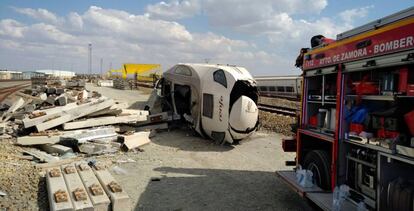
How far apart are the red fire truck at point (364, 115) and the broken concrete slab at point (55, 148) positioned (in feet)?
19.1

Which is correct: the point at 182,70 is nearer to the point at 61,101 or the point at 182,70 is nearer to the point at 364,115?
the point at 61,101

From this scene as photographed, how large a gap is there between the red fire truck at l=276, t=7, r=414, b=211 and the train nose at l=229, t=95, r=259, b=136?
4.06 m

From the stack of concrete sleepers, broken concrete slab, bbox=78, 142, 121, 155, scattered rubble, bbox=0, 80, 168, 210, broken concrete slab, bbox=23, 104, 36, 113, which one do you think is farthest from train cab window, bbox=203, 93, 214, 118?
broken concrete slab, bbox=23, 104, 36, 113

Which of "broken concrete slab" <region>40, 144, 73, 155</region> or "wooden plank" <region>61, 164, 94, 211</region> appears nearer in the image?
"wooden plank" <region>61, 164, 94, 211</region>

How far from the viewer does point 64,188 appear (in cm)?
571

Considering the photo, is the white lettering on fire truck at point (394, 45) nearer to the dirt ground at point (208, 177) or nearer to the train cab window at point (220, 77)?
the dirt ground at point (208, 177)

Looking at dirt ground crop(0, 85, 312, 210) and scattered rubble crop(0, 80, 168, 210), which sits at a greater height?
scattered rubble crop(0, 80, 168, 210)

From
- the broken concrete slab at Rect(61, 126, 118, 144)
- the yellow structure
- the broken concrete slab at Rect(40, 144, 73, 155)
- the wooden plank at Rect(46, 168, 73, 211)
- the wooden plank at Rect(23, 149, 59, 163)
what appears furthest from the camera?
the yellow structure

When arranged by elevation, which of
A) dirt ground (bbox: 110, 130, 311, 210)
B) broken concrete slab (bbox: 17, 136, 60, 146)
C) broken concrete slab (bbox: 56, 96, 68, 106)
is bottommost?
dirt ground (bbox: 110, 130, 311, 210)

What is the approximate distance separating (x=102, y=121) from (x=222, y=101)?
404 cm

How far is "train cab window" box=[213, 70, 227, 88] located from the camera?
1054 centimetres

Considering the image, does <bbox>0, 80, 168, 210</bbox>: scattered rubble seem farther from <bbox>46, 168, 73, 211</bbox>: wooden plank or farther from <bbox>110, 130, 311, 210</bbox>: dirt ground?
<bbox>110, 130, 311, 210</bbox>: dirt ground

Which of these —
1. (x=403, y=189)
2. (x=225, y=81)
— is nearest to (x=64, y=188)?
(x=403, y=189)

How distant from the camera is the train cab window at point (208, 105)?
10781mm
